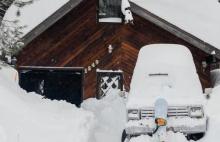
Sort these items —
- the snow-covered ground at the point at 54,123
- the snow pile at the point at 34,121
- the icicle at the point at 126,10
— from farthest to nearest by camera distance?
1. the icicle at the point at 126,10
2. the snow-covered ground at the point at 54,123
3. the snow pile at the point at 34,121

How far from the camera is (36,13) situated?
69.9ft

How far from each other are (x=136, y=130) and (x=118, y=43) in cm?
935

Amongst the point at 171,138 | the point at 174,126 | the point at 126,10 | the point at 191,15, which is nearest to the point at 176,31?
the point at 126,10

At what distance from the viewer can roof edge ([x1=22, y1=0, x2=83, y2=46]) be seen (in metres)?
19.7

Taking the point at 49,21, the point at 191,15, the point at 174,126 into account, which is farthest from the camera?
the point at 191,15

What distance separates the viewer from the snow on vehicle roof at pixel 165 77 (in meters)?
12.0

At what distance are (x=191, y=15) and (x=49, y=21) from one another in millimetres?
5955

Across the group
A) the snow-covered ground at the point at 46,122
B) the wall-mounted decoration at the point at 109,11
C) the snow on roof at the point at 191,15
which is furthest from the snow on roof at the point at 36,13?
the snow-covered ground at the point at 46,122

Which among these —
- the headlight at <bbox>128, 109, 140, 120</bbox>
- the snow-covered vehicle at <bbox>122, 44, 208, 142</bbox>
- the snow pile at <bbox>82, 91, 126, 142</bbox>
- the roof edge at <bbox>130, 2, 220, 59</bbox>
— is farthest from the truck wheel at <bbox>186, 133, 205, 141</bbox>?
the roof edge at <bbox>130, 2, 220, 59</bbox>

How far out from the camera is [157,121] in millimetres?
11250

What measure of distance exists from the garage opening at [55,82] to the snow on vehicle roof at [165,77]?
6758 mm

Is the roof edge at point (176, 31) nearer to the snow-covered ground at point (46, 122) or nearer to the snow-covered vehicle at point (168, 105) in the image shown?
the snow-covered ground at point (46, 122)

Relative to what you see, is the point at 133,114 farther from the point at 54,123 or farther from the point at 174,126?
the point at 54,123

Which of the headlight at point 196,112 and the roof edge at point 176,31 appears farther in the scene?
the roof edge at point 176,31
